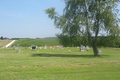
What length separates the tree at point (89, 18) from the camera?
67.9 ft

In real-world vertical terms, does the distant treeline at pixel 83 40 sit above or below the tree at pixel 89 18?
below

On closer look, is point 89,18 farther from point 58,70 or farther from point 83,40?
point 58,70

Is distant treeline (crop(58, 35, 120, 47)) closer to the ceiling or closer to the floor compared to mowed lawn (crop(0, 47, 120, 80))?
closer to the ceiling

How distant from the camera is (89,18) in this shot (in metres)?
22.2

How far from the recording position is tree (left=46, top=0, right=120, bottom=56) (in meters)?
20.7

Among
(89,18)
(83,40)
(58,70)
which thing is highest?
(89,18)

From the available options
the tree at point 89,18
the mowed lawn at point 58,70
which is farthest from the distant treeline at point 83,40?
the mowed lawn at point 58,70

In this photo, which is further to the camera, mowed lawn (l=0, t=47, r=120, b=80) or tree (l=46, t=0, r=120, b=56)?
tree (l=46, t=0, r=120, b=56)

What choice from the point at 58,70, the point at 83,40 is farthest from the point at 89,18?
the point at 58,70

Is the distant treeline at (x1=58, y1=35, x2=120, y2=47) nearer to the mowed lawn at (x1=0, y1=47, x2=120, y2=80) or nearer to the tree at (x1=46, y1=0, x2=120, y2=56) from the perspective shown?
the tree at (x1=46, y1=0, x2=120, y2=56)

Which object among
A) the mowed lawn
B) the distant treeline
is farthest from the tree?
the mowed lawn

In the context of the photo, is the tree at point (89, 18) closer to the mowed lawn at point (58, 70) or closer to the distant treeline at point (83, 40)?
the distant treeline at point (83, 40)

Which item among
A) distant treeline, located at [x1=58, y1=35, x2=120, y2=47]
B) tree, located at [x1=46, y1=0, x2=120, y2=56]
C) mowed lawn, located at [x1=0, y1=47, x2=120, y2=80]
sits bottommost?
mowed lawn, located at [x1=0, y1=47, x2=120, y2=80]

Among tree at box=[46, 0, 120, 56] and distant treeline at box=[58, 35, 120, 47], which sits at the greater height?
tree at box=[46, 0, 120, 56]
